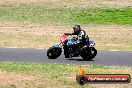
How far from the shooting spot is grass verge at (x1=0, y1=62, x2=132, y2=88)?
17812mm

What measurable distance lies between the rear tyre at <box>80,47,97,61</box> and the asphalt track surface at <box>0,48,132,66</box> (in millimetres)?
210

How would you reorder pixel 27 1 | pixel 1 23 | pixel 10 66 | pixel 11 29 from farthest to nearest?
pixel 27 1 < pixel 1 23 < pixel 11 29 < pixel 10 66

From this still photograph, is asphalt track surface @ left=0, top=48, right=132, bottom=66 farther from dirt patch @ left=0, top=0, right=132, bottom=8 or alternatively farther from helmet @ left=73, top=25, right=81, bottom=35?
dirt patch @ left=0, top=0, right=132, bottom=8

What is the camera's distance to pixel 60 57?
23484mm

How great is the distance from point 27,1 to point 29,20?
721cm

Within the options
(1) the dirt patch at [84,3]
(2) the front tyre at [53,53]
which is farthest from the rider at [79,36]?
(1) the dirt patch at [84,3]

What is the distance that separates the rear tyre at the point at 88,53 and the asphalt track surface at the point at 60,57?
0.21m

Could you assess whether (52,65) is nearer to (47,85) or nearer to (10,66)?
(10,66)

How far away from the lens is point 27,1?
42531mm

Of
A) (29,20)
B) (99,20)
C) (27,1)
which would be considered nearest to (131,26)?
(99,20)

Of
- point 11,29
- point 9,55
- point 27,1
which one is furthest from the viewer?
point 27,1

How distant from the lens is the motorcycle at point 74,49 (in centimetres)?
2280

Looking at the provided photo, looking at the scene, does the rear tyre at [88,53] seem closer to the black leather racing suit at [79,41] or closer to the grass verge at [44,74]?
the black leather racing suit at [79,41]

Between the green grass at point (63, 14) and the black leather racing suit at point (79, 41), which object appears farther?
the green grass at point (63, 14)
